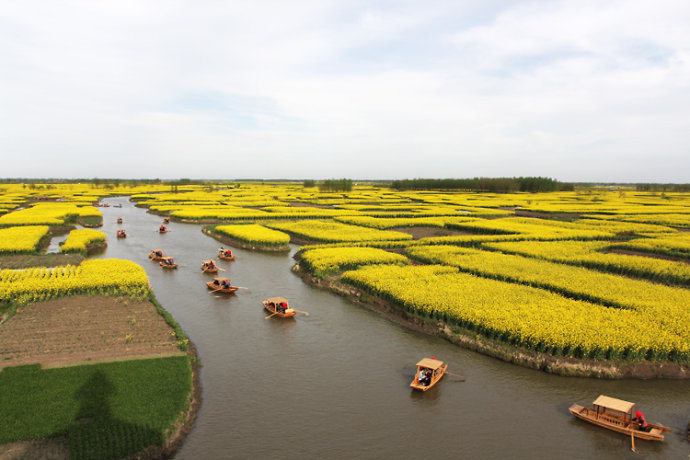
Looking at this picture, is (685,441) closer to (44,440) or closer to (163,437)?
(163,437)

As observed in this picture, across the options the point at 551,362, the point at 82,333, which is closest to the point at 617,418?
the point at 551,362

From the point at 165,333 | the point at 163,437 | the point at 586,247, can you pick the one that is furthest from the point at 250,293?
the point at 586,247

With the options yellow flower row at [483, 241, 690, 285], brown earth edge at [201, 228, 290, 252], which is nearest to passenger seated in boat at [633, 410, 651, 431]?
yellow flower row at [483, 241, 690, 285]

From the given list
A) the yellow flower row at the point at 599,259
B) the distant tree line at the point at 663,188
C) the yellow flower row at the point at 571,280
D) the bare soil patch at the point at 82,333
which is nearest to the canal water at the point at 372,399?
the bare soil patch at the point at 82,333

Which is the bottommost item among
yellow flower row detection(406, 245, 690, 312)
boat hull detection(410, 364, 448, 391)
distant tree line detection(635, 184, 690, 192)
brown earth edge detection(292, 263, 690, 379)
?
boat hull detection(410, 364, 448, 391)

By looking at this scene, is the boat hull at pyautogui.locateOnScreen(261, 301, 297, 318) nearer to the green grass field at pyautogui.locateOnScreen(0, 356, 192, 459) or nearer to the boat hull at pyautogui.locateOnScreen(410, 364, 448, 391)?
the green grass field at pyautogui.locateOnScreen(0, 356, 192, 459)

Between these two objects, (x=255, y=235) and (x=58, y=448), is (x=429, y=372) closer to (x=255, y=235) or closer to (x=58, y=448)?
(x=58, y=448)

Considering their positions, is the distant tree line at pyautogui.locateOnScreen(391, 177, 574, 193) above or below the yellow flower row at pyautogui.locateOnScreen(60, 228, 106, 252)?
above

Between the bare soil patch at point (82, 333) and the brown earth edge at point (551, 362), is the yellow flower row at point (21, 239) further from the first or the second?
the brown earth edge at point (551, 362)
